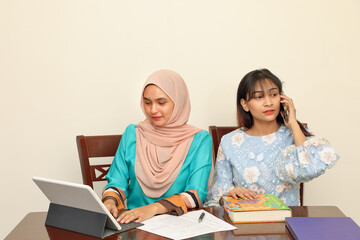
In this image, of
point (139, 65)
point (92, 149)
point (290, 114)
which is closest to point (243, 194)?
point (290, 114)

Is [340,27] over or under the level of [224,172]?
over

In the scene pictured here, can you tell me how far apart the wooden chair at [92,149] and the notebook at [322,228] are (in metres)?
1.06

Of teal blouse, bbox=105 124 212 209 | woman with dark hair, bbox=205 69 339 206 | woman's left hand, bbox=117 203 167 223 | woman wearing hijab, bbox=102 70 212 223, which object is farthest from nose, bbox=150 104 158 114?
woman's left hand, bbox=117 203 167 223

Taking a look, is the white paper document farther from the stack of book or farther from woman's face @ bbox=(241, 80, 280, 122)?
woman's face @ bbox=(241, 80, 280, 122)

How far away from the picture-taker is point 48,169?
240 centimetres

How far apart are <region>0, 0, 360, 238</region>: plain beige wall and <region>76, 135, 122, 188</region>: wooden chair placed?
422 mm

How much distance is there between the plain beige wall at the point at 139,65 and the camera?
7.70ft

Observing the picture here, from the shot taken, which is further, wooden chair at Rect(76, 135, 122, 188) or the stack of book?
wooden chair at Rect(76, 135, 122, 188)

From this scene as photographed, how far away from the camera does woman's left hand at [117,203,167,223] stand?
51.6 inches

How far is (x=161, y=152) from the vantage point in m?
1.88

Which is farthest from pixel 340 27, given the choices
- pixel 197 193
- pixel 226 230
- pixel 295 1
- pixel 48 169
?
pixel 48 169

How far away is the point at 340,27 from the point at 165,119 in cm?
140

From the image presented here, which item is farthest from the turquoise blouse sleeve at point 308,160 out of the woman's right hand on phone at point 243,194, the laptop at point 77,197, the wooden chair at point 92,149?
the wooden chair at point 92,149

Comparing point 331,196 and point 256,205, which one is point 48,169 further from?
point 331,196
